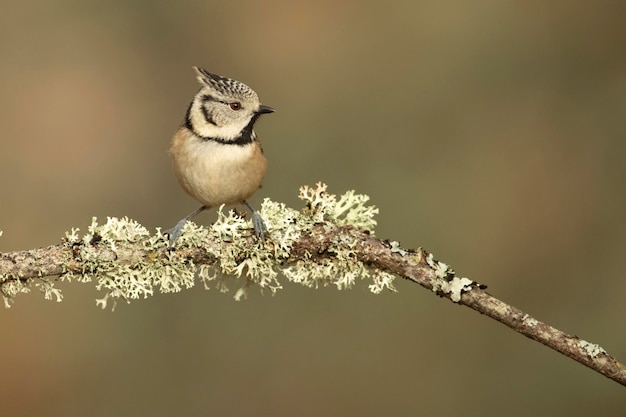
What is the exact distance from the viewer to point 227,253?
9.05ft

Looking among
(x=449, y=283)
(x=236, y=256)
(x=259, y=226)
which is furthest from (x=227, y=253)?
(x=449, y=283)

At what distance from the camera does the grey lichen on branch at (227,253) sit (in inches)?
105

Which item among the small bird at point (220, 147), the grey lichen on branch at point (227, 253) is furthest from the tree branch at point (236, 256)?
the small bird at point (220, 147)

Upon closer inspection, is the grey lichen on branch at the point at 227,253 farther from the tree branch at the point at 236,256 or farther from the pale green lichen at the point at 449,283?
the pale green lichen at the point at 449,283

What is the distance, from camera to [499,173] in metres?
5.68

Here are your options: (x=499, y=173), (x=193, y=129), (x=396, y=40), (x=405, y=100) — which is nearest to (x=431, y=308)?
(x=499, y=173)

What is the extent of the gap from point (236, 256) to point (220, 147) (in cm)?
93

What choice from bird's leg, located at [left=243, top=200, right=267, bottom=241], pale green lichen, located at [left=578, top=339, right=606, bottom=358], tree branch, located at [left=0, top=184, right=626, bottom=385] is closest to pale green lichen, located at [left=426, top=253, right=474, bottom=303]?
tree branch, located at [left=0, top=184, right=626, bottom=385]

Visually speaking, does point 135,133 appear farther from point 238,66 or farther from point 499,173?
point 499,173

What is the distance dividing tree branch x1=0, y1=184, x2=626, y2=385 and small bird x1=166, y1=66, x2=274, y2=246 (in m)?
0.69

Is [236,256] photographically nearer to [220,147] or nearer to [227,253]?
[227,253]

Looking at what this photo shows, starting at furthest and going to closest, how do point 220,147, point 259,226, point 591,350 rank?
1. point 220,147
2. point 259,226
3. point 591,350

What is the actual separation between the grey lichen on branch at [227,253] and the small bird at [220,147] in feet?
2.24

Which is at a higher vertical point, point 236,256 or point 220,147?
point 220,147
